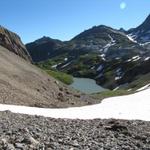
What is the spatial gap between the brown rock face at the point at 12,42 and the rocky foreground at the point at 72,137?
81394 mm

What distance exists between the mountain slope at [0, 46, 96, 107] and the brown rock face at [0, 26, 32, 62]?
137 feet

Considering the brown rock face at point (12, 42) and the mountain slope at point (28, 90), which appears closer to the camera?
the mountain slope at point (28, 90)

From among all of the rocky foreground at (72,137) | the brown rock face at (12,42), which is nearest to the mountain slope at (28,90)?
the rocky foreground at (72,137)

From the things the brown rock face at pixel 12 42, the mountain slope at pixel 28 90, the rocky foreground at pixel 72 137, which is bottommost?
the rocky foreground at pixel 72 137

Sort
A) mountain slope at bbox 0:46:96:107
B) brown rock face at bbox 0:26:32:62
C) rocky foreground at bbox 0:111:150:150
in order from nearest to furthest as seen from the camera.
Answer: rocky foreground at bbox 0:111:150:150, mountain slope at bbox 0:46:96:107, brown rock face at bbox 0:26:32:62

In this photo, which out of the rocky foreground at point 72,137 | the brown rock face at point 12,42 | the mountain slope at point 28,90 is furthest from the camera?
the brown rock face at point 12,42

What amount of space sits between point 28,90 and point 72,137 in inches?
1184

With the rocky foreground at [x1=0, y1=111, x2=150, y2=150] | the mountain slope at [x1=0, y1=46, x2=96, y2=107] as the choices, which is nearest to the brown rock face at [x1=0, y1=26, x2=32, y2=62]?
the mountain slope at [x1=0, y1=46, x2=96, y2=107]

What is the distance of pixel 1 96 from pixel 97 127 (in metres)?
19.8

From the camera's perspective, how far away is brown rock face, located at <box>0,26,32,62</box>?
349ft

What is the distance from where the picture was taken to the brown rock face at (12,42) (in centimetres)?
10629

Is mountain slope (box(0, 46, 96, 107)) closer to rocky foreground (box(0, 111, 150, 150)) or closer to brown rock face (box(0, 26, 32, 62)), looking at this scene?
rocky foreground (box(0, 111, 150, 150))

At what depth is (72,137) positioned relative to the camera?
21406mm

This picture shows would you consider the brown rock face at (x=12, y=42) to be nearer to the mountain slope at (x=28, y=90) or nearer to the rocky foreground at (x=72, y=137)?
the mountain slope at (x=28, y=90)
